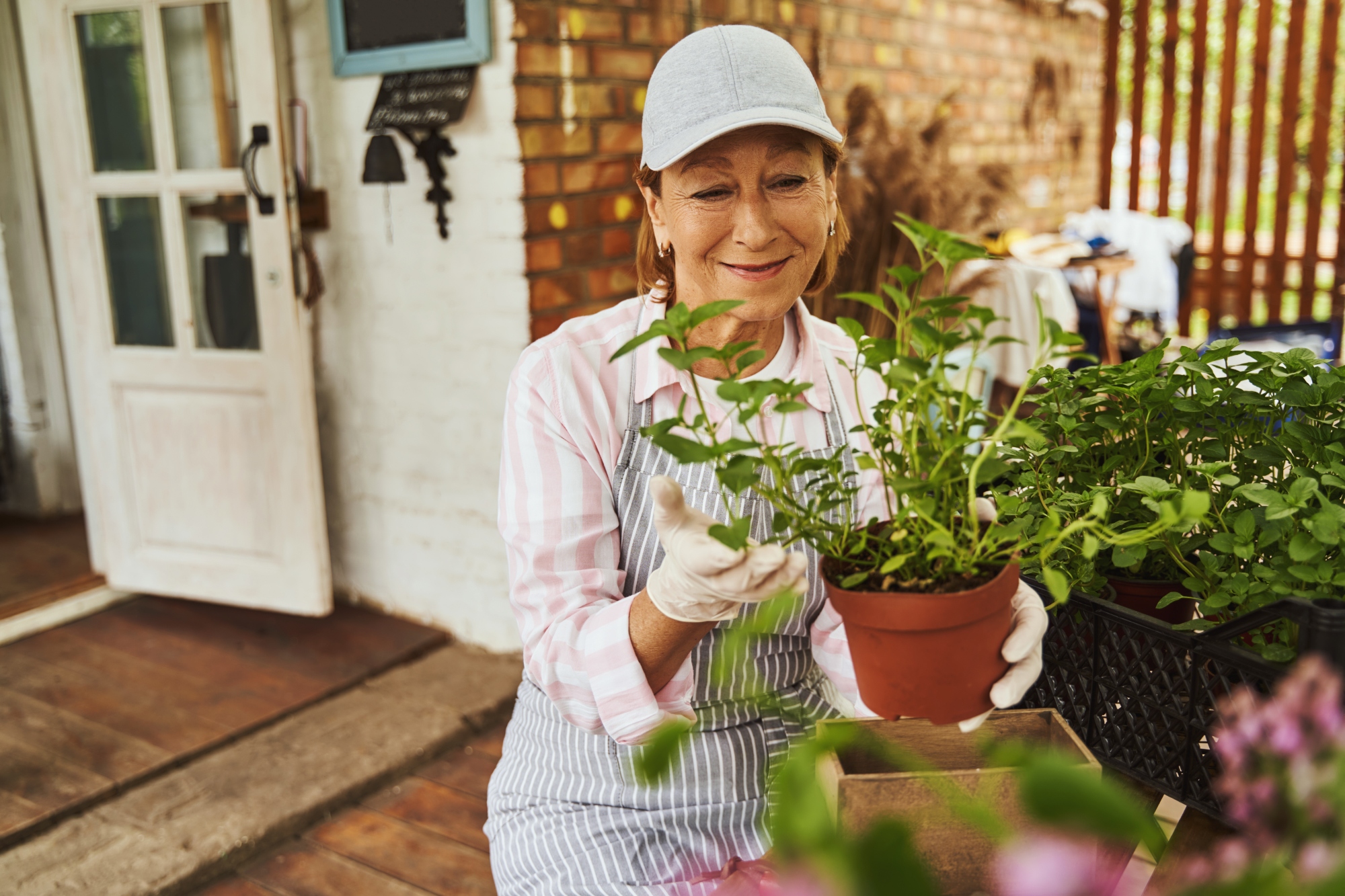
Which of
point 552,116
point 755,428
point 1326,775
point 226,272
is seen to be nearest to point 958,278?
point 552,116

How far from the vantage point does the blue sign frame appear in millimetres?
2424

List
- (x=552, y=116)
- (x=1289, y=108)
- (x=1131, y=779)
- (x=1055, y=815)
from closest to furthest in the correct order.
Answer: (x=1055, y=815) → (x=1131, y=779) → (x=552, y=116) → (x=1289, y=108)

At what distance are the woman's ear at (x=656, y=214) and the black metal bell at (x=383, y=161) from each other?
1.41 metres

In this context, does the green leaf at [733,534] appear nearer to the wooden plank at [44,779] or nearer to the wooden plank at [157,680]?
the wooden plank at [44,779]

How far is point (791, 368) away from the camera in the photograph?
1.36m

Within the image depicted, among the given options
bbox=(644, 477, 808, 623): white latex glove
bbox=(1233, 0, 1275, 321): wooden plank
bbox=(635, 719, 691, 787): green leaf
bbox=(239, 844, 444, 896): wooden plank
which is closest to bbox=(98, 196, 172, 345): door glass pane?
bbox=(239, 844, 444, 896): wooden plank

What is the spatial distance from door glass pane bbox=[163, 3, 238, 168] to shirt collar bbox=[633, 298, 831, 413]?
6.14 feet

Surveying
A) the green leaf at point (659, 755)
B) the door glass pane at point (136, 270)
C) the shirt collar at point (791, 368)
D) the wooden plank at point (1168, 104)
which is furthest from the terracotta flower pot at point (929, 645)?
the wooden plank at point (1168, 104)

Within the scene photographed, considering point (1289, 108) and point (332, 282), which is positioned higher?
point (1289, 108)

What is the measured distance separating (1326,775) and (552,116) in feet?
7.85

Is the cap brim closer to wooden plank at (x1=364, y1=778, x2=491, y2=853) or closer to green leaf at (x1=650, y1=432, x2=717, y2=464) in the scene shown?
green leaf at (x1=650, y1=432, x2=717, y2=464)

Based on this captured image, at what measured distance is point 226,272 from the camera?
2828 mm

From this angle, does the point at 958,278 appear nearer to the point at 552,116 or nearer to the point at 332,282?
the point at 552,116

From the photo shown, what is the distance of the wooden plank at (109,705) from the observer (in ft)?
7.86
